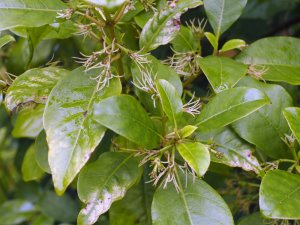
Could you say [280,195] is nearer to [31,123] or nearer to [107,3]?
[107,3]

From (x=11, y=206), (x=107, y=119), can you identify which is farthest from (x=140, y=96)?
(x=11, y=206)

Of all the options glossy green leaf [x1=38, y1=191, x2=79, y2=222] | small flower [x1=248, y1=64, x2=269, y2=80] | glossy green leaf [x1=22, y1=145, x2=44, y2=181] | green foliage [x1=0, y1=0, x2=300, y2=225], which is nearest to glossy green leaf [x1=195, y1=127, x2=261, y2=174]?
green foliage [x1=0, y1=0, x2=300, y2=225]

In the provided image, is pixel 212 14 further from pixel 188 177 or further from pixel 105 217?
pixel 105 217

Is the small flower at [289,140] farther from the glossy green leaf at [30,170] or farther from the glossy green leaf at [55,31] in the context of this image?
the glossy green leaf at [30,170]

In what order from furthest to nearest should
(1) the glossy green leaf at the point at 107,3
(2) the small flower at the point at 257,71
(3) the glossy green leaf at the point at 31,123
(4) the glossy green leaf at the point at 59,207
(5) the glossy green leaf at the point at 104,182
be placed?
(4) the glossy green leaf at the point at 59,207
(3) the glossy green leaf at the point at 31,123
(2) the small flower at the point at 257,71
(5) the glossy green leaf at the point at 104,182
(1) the glossy green leaf at the point at 107,3

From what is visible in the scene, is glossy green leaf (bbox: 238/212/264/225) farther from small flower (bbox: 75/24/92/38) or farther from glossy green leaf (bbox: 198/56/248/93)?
small flower (bbox: 75/24/92/38)

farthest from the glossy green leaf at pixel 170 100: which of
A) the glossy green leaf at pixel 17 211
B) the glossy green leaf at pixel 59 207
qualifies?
the glossy green leaf at pixel 17 211
